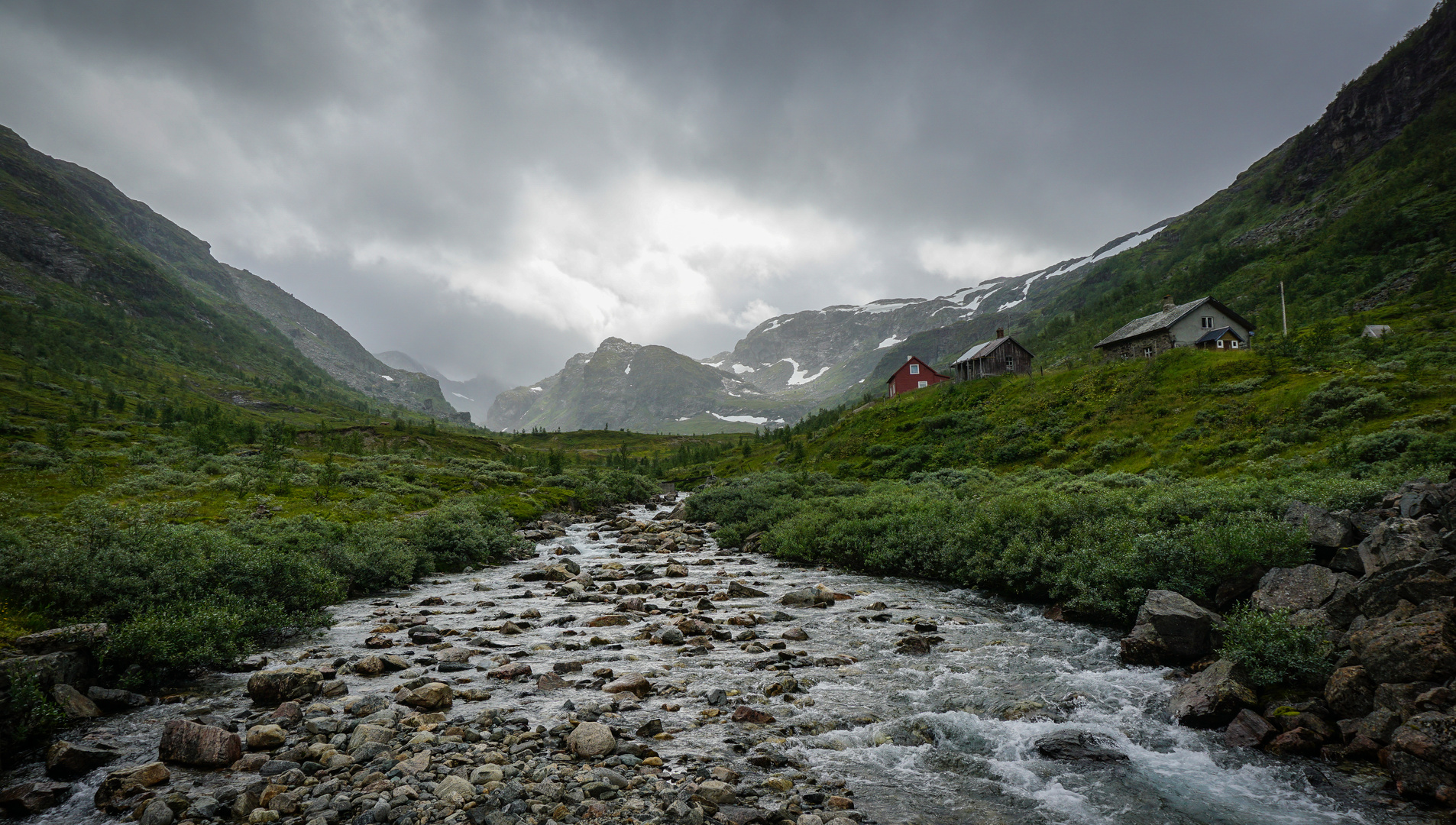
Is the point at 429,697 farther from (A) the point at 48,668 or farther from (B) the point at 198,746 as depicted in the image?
(A) the point at 48,668

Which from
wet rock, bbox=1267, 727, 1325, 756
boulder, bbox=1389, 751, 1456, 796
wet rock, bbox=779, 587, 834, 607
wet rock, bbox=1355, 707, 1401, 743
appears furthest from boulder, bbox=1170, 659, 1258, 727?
wet rock, bbox=779, 587, 834, 607

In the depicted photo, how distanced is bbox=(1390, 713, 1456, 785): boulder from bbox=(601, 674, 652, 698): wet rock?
1373cm

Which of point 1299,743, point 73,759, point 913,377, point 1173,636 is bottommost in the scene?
point 1299,743

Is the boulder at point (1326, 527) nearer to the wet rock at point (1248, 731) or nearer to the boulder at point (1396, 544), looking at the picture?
the boulder at point (1396, 544)

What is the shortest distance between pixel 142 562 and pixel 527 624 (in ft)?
36.1

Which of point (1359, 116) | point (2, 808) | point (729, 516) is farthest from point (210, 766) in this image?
point (1359, 116)

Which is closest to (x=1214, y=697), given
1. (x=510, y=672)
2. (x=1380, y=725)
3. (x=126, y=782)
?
(x=1380, y=725)

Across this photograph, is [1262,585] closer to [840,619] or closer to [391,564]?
[840,619]

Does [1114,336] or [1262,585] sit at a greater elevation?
[1114,336]

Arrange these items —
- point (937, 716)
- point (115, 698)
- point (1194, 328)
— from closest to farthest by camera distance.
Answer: point (115, 698) → point (937, 716) → point (1194, 328)

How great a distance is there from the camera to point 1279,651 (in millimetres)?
11836

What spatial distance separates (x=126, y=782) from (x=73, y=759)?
1637mm

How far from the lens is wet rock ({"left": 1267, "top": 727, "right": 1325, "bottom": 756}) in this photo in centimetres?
1029

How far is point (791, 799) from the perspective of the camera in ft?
31.7
